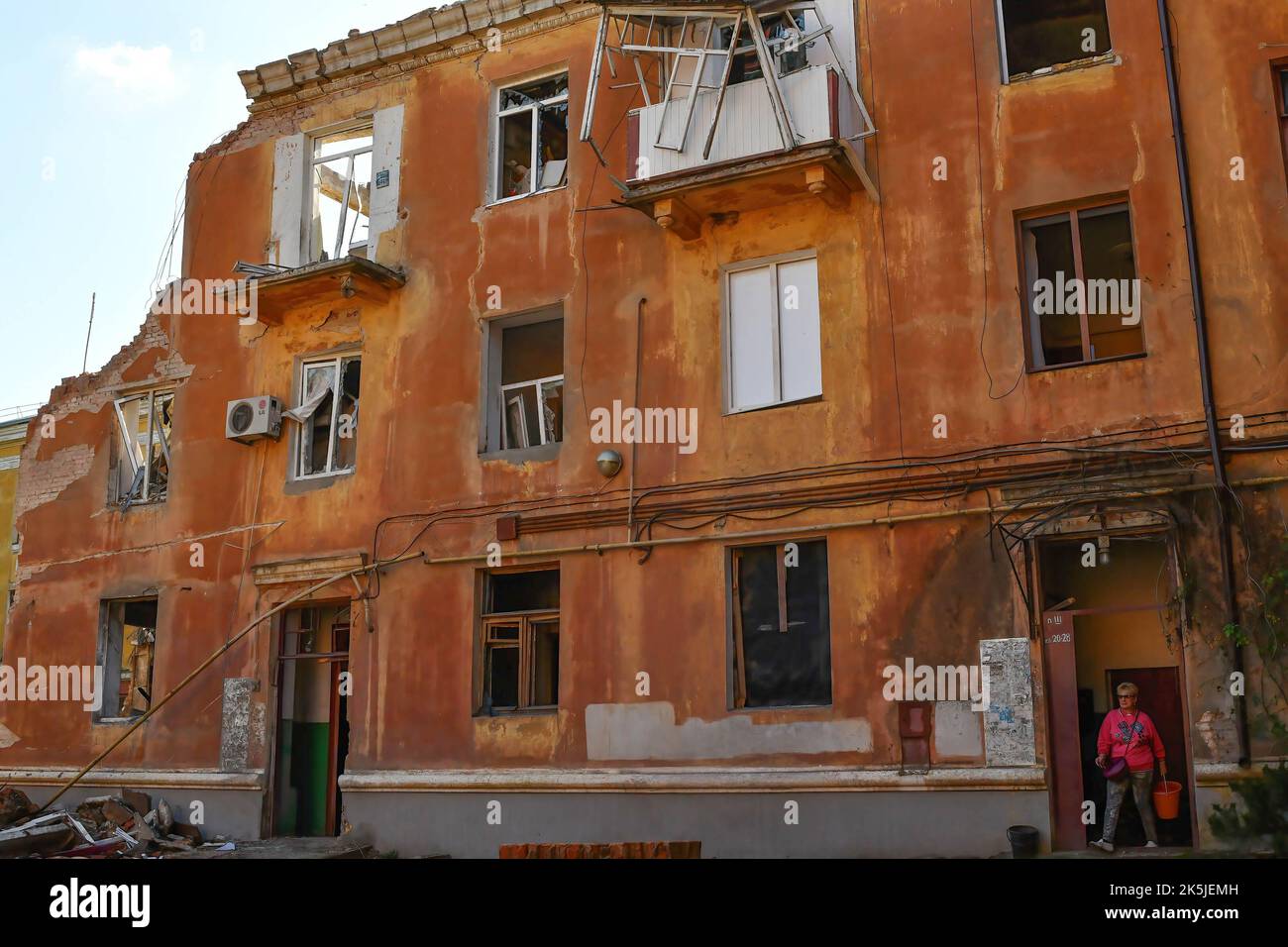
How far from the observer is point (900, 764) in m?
12.8

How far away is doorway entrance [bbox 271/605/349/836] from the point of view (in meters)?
17.2

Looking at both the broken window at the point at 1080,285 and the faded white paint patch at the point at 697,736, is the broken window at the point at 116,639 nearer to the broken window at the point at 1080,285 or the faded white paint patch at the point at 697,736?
the faded white paint patch at the point at 697,736

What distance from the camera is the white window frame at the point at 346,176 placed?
18.2 metres

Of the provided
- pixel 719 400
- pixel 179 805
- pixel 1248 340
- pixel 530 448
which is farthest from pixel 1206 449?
pixel 179 805

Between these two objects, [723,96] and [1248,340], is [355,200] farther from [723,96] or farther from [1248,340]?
[1248,340]

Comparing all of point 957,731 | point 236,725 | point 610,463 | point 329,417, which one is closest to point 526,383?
point 610,463

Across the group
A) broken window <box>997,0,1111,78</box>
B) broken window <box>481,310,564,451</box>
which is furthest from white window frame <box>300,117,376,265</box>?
Result: broken window <box>997,0,1111,78</box>

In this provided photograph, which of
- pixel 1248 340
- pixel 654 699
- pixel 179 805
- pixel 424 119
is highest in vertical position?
pixel 424 119

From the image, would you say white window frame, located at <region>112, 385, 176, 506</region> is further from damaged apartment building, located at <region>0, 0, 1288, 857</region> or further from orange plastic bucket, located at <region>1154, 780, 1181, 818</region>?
orange plastic bucket, located at <region>1154, 780, 1181, 818</region>

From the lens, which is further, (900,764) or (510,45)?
(510,45)

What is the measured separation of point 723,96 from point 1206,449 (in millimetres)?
6426

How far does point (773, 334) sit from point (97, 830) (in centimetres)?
1081

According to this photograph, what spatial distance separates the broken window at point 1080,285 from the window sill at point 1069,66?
4.87ft
